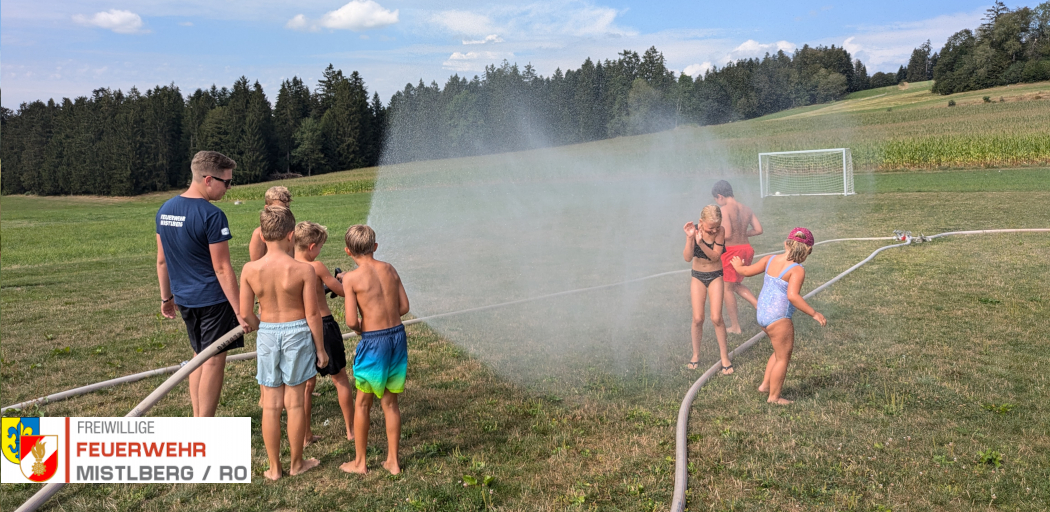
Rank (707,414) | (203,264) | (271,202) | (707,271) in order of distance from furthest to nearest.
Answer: (707,271), (707,414), (271,202), (203,264)

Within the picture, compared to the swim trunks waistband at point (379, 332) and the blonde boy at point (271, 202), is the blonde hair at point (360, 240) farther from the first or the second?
the blonde boy at point (271, 202)

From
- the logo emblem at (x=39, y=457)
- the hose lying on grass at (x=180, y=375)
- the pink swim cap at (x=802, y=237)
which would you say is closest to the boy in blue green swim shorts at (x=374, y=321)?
the hose lying on grass at (x=180, y=375)

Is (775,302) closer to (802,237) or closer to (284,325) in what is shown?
(802,237)

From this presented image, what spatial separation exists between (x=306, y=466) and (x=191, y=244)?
1.89 meters

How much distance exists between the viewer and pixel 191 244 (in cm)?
495

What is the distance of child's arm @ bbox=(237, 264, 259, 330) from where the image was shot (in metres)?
4.59

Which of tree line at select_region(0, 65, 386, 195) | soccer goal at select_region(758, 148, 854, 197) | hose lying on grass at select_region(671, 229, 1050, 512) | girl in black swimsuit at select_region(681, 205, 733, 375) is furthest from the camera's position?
tree line at select_region(0, 65, 386, 195)

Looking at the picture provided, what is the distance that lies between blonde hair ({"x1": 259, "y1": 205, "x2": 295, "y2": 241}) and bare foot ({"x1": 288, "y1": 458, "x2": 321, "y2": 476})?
1.70m

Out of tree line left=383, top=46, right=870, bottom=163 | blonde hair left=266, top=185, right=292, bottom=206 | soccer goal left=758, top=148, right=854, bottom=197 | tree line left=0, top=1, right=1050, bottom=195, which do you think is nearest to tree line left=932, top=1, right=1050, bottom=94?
tree line left=0, top=1, right=1050, bottom=195

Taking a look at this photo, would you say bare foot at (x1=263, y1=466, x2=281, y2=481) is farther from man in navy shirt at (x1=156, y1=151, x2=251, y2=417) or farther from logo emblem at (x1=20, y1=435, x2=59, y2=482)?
logo emblem at (x1=20, y1=435, x2=59, y2=482)

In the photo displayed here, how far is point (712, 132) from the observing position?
43.9 meters

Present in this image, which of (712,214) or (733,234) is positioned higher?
(712,214)

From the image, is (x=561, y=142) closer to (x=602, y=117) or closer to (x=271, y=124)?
(x=602, y=117)

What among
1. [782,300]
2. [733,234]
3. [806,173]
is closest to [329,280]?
[782,300]
